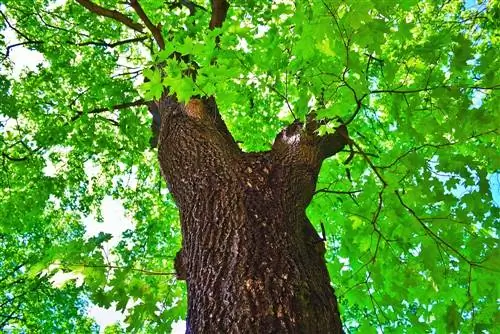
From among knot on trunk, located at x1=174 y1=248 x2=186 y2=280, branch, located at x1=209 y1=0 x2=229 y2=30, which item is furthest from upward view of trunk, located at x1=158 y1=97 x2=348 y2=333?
branch, located at x1=209 y1=0 x2=229 y2=30

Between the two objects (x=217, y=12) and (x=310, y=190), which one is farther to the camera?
(x=217, y=12)

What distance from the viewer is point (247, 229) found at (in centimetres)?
251

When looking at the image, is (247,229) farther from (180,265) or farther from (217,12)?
(217,12)

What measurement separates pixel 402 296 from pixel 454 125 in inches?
54.0

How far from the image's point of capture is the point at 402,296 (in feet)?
10.8

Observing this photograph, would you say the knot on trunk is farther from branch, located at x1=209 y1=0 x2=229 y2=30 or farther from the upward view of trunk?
branch, located at x1=209 y1=0 x2=229 y2=30

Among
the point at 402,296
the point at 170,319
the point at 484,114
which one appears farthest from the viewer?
the point at 170,319

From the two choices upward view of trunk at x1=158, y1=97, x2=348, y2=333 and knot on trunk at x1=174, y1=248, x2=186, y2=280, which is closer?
upward view of trunk at x1=158, y1=97, x2=348, y2=333

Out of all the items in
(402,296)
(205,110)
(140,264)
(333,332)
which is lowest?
(333,332)

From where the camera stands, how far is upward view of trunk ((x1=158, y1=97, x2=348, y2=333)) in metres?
2.09

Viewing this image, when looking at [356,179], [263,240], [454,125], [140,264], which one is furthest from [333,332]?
[140,264]

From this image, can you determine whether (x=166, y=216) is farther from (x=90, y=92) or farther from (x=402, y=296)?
(x=402, y=296)

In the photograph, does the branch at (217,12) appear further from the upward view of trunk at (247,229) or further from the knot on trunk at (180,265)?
the knot on trunk at (180,265)

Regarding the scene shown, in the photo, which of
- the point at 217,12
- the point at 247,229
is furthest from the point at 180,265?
the point at 217,12
